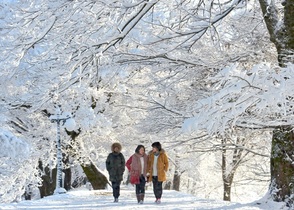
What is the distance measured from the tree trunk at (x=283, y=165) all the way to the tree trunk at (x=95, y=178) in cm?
1354

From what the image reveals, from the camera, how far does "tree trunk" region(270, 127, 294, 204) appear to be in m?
10.1

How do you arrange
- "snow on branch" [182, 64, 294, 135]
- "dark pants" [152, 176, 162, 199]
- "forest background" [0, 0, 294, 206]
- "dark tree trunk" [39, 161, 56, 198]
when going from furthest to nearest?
"dark tree trunk" [39, 161, 56, 198] → "dark pants" [152, 176, 162, 199] → "forest background" [0, 0, 294, 206] → "snow on branch" [182, 64, 294, 135]

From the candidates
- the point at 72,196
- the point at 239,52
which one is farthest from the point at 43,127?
the point at 239,52

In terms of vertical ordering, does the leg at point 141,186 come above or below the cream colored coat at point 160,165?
below

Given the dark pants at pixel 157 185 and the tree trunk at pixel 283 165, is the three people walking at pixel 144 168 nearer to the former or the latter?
the dark pants at pixel 157 185

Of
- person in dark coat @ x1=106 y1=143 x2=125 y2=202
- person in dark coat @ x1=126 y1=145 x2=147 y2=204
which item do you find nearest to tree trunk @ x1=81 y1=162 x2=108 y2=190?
person in dark coat @ x1=106 y1=143 x2=125 y2=202

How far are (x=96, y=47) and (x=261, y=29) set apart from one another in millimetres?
6316

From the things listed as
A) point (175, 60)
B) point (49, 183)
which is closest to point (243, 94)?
point (175, 60)

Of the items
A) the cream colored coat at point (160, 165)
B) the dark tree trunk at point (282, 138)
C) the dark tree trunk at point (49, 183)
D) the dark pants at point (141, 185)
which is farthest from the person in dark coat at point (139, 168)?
the dark tree trunk at point (49, 183)

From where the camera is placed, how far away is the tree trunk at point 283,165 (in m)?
10.1

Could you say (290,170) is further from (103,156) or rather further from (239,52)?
(103,156)

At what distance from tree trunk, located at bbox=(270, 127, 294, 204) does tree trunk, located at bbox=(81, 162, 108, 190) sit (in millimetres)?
13541

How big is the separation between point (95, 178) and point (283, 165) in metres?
14.5

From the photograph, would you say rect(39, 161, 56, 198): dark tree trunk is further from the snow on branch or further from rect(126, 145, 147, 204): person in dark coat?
the snow on branch
